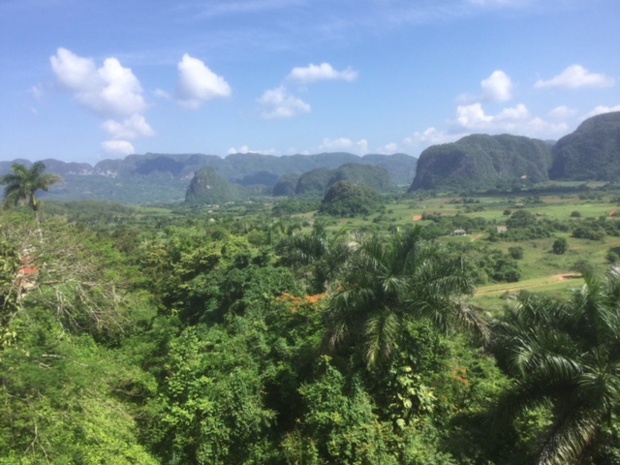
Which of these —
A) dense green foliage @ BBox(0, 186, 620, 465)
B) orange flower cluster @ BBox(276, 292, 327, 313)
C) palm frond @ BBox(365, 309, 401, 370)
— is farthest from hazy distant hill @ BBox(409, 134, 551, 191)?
palm frond @ BBox(365, 309, 401, 370)

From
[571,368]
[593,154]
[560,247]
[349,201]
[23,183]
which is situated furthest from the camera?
[593,154]

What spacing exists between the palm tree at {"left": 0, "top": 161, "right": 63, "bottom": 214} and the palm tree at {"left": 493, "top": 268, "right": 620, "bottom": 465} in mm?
28005

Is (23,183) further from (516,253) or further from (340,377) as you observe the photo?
(516,253)

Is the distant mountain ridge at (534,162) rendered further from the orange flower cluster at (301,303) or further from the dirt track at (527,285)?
the orange flower cluster at (301,303)

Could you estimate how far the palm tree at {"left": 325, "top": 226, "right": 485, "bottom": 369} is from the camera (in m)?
6.89

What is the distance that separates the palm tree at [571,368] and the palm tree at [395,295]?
1.11 m

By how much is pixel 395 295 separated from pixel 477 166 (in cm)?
18906

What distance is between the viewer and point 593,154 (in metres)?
156

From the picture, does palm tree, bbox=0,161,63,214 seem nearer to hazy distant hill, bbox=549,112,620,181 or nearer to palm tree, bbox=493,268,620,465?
palm tree, bbox=493,268,620,465

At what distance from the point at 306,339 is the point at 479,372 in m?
3.47

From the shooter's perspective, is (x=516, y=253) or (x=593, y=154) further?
(x=593, y=154)

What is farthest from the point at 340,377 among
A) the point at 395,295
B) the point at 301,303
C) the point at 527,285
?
the point at 527,285

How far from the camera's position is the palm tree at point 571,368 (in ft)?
16.1

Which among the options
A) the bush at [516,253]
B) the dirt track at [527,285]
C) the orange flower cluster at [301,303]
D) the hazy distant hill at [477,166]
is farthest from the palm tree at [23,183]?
the hazy distant hill at [477,166]
